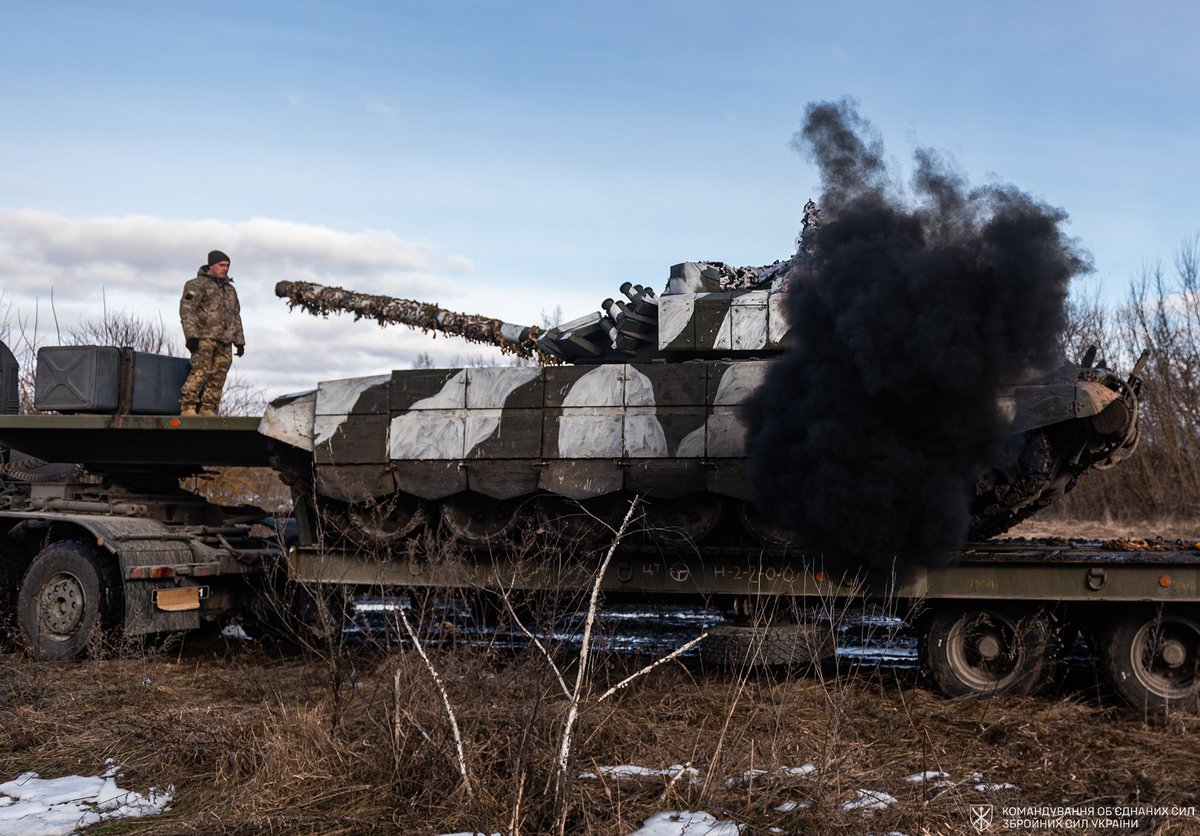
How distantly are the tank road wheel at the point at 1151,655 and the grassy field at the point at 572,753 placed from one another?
26 centimetres

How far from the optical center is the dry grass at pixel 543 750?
5.36 metres

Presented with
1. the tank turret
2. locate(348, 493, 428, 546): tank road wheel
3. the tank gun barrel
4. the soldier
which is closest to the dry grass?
locate(348, 493, 428, 546): tank road wheel

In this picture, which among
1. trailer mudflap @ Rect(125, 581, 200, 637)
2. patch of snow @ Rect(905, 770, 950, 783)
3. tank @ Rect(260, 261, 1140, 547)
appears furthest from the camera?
trailer mudflap @ Rect(125, 581, 200, 637)

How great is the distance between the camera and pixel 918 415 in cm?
840

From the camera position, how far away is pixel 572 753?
17.2 feet

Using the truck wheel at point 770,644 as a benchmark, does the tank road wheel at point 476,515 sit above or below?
above

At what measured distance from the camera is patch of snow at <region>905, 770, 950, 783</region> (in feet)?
19.4

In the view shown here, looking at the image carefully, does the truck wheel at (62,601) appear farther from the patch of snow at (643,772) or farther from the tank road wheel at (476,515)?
the patch of snow at (643,772)

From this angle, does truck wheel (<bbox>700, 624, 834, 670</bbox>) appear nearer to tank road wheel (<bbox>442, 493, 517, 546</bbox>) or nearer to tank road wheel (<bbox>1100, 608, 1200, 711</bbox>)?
tank road wheel (<bbox>1100, 608, 1200, 711</bbox>)

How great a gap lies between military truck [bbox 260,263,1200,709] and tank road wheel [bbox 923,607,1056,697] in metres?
0.02

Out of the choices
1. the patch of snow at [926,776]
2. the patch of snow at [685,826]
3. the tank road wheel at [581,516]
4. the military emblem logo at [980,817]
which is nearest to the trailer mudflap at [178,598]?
the tank road wheel at [581,516]

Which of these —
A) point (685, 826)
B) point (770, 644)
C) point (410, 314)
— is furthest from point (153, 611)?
point (685, 826)

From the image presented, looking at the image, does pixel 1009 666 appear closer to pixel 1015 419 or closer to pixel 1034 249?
pixel 1015 419

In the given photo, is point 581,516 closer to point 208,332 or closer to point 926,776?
point 208,332
